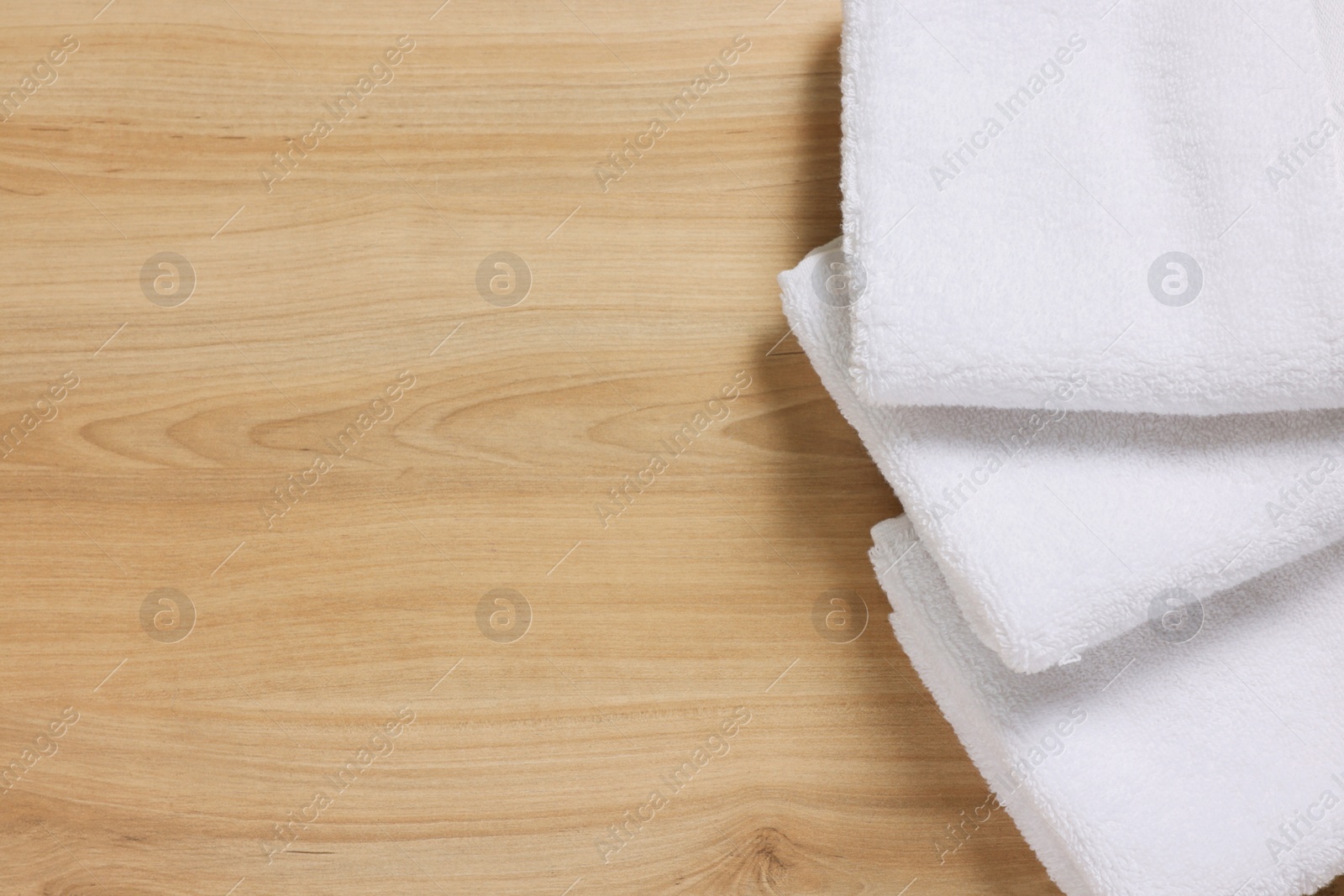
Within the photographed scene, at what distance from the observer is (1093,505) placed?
0.37 metres

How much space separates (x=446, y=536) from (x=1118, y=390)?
0.32 meters

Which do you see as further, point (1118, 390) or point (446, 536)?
point (446, 536)

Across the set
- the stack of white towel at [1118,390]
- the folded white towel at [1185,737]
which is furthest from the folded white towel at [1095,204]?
the folded white towel at [1185,737]

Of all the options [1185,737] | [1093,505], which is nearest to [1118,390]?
[1093,505]

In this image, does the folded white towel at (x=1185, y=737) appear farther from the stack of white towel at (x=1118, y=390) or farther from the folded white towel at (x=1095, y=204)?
the folded white towel at (x=1095, y=204)

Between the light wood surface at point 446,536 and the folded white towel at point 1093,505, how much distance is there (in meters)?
0.10

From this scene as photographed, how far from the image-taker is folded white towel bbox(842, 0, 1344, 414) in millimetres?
353

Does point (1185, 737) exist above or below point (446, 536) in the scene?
below

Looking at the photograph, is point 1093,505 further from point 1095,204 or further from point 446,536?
point 446,536

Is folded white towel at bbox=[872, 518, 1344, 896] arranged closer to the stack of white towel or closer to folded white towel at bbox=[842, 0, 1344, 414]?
the stack of white towel

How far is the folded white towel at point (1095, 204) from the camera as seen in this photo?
13.9 inches

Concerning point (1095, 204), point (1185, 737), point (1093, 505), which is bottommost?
point (1185, 737)

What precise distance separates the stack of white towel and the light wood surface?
0.23ft

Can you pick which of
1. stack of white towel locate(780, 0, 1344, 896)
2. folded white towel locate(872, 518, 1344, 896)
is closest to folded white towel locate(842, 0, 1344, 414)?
A: stack of white towel locate(780, 0, 1344, 896)
